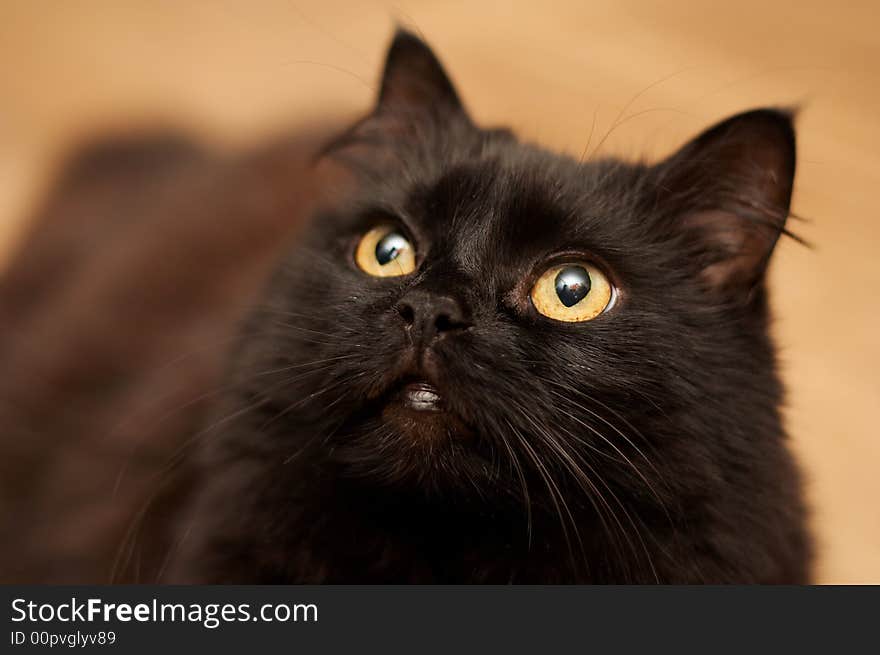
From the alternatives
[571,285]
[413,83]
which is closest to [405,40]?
[413,83]

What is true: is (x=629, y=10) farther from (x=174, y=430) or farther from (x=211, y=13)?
(x=174, y=430)

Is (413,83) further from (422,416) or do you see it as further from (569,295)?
(422,416)

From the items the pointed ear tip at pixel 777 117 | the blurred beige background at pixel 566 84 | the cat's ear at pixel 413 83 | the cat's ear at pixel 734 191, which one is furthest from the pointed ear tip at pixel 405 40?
the blurred beige background at pixel 566 84

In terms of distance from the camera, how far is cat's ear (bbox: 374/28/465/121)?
5.26 ft

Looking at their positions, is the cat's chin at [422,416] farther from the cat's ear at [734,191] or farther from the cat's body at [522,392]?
the cat's ear at [734,191]

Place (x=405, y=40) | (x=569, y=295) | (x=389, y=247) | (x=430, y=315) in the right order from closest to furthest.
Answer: (x=430, y=315) < (x=569, y=295) < (x=389, y=247) < (x=405, y=40)

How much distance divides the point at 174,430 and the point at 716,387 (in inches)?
42.7

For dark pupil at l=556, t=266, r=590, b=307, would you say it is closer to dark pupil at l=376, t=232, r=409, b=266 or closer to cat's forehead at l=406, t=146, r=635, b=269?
cat's forehead at l=406, t=146, r=635, b=269

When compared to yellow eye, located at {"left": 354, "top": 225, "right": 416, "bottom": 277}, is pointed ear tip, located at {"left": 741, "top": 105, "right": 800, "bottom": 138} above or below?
above

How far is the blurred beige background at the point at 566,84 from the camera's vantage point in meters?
2.46

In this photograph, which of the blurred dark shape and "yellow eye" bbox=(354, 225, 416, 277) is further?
the blurred dark shape

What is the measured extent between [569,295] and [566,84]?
2027 mm

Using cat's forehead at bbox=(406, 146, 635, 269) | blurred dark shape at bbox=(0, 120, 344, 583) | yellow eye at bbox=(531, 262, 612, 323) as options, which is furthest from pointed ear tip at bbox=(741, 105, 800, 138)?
blurred dark shape at bbox=(0, 120, 344, 583)

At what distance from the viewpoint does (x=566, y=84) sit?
3074mm
